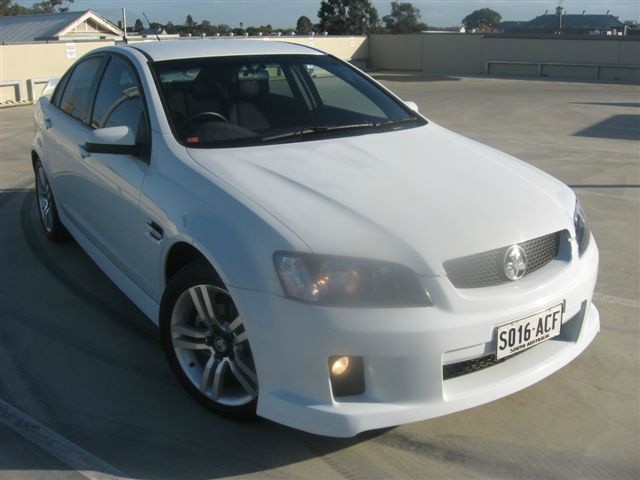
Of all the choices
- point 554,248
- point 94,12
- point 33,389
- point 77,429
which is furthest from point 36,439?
point 94,12

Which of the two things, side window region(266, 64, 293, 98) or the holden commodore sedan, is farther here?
side window region(266, 64, 293, 98)

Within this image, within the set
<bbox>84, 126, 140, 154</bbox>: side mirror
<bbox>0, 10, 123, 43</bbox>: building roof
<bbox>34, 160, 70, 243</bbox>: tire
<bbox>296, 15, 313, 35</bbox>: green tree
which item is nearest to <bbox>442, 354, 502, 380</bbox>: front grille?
<bbox>84, 126, 140, 154</bbox>: side mirror

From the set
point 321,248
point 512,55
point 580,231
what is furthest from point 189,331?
point 512,55

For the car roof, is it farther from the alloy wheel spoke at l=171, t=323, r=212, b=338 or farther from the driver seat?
the alloy wheel spoke at l=171, t=323, r=212, b=338

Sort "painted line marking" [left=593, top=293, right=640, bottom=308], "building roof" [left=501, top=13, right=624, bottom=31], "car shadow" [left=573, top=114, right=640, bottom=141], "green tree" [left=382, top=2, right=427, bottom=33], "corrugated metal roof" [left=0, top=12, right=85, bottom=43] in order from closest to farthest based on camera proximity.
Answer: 1. "painted line marking" [left=593, top=293, right=640, bottom=308]
2. "car shadow" [left=573, top=114, right=640, bottom=141]
3. "corrugated metal roof" [left=0, top=12, right=85, bottom=43]
4. "building roof" [left=501, top=13, right=624, bottom=31]
5. "green tree" [left=382, top=2, right=427, bottom=33]

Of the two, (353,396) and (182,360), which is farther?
(182,360)

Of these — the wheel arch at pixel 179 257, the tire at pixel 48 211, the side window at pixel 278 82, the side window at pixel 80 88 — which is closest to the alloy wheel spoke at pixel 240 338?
the wheel arch at pixel 179 257

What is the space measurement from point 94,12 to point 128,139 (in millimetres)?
41892

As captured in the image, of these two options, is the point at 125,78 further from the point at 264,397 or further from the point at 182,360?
the point at 264,397

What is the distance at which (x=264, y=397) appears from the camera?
2.77 meters

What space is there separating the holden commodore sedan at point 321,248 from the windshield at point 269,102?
0.01 m

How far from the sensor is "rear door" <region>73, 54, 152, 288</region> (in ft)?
11.9

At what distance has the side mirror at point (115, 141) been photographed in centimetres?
364

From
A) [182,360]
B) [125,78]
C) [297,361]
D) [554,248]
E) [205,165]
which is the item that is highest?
[125,78]
